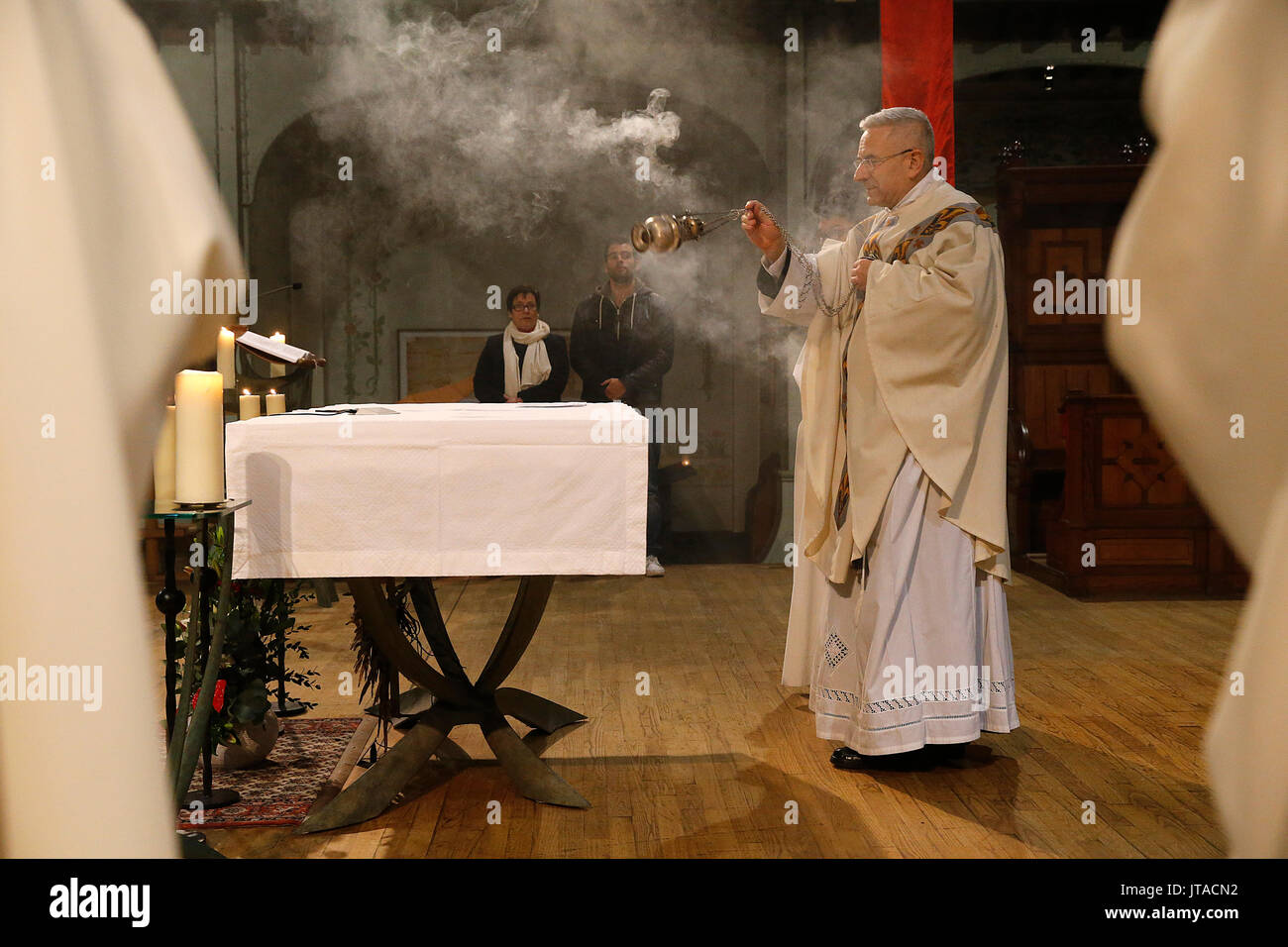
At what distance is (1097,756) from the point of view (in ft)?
10.8

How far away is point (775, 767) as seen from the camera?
10.6ft

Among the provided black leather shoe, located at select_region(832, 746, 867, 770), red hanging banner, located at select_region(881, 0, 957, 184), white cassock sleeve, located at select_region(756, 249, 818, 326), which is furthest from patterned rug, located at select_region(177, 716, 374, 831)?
red hanging banner, located at select_region(881, 0, 957, 184)

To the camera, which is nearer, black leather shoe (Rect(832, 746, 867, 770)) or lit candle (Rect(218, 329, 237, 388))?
lit candle (Rect(218, 329, 237, 388))

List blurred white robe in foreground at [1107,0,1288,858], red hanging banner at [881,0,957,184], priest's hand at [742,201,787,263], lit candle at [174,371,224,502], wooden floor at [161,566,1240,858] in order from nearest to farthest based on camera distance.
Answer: blurred white robe in foreground at [1107,0,1288,858] < lit candle at [174,371,224,502] < wooden floor at [161,566,1240,858] < priest's hand at [742,201,787,263] < red hanging banner at [881,0,957,184]

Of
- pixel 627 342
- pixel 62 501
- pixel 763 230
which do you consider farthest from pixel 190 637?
pixel 627 342

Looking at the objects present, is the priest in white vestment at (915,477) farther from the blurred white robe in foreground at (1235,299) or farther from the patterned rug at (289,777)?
the blurred white robe in foreground at (1235,299)

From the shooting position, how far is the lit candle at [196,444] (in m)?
2.20

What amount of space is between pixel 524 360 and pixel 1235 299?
19.1 ft

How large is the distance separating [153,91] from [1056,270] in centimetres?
709

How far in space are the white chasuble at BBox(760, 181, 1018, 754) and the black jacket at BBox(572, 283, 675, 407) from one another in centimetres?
332

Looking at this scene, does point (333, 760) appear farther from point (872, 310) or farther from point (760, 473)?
point (760, 473)

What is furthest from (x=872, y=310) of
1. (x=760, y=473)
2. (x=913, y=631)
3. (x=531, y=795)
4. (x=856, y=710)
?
(x=760, y=473)

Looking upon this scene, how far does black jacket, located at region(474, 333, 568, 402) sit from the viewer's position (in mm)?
6754

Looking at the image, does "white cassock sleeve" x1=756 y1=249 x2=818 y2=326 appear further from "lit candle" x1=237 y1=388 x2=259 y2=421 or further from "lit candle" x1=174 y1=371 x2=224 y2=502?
"lit candle" x1=174 y1=371 x2=224 y2=502
